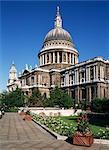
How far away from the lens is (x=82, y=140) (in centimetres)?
1227

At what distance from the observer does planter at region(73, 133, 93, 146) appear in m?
12.2

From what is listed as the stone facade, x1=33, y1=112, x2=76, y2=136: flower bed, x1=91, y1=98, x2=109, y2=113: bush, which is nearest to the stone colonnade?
the stone facade

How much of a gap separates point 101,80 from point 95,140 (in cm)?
5145

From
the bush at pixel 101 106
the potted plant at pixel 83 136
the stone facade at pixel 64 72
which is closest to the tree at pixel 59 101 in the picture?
the stone facade at pixel 64 72

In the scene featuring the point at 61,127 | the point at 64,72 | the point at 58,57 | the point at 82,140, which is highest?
the point at 58,57

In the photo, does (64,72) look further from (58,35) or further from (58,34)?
(58,34)

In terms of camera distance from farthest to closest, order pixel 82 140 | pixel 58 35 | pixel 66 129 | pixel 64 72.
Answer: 1. pixel 58 35
2. pixel 64 72
3. pixel 66 129
4. pixel 82 140

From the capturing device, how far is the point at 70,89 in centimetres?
7444

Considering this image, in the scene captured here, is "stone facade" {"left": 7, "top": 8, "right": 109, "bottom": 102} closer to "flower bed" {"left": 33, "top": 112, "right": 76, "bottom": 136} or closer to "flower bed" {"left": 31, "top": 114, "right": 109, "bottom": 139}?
"flower bed" {"left": 33, "top": 112, "right": 76, "bottom": 136}

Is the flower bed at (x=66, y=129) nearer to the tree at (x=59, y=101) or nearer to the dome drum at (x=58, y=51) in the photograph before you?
the tree at (x=59, y=101)

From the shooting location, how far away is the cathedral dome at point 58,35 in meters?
91.1

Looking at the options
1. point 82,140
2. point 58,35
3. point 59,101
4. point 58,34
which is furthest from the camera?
point 58,34

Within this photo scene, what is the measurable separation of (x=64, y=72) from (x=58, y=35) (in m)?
17.9

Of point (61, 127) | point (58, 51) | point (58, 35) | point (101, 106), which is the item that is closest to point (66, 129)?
point (61, 127)
